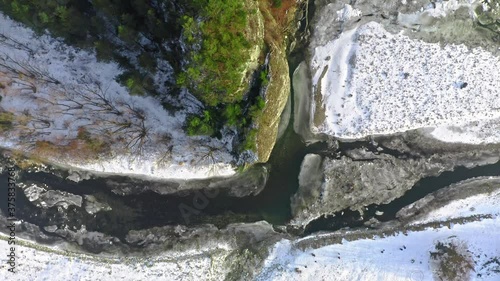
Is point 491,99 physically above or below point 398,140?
above

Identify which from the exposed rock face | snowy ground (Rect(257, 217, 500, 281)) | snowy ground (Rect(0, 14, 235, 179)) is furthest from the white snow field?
snowy ground (Rect(0, 14, 235, 179))

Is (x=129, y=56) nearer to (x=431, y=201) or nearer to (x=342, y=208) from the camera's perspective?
(x=342, y=208)

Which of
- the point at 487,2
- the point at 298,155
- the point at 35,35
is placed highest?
the point at 487,2

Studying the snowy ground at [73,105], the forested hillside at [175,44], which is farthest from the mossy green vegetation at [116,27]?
the snowy ground at [73,105]

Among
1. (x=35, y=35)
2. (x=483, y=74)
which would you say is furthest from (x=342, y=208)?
(x=35, y=35)

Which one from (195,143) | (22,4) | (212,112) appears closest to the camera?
(22,4)

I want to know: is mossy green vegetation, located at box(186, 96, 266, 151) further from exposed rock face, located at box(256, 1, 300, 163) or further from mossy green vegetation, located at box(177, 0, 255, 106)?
mossy green vegetation, located at box(177, 0, 255, 106)
